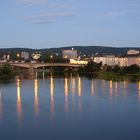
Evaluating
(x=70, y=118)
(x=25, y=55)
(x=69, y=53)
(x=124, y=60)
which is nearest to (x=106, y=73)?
(x=124, y=60)

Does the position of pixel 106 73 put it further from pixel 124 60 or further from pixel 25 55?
pixel 25 55

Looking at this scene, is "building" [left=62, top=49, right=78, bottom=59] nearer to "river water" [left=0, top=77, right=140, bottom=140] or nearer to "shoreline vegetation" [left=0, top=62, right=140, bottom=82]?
"shoreline vegetation" [left=0, top=62, right=140, bottom=82]

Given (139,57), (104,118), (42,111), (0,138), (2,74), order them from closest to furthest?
1. (0,138)
2. (104,118)
3. (42,111)
4. (2,74)
5. (139,57)

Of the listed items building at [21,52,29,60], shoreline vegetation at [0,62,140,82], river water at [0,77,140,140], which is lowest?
shoreline vegetation at [0,62,140,82]

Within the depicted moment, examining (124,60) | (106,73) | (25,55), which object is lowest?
(106,73)

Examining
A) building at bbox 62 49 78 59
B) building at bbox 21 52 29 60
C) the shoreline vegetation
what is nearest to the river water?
the shoreline vegetation

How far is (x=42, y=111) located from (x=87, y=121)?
3.77 feet

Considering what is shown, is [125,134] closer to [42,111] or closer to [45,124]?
[45,124]

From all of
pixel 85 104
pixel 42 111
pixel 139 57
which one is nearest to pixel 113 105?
pixel 85 104

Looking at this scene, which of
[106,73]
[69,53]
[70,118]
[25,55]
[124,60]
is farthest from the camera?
[69,53]

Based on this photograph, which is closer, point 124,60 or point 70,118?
point 70,118

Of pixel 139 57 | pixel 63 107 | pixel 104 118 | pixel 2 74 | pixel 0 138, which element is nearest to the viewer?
pixel 0 138

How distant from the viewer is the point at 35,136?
4945 millimetres

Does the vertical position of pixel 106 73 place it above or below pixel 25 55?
below
